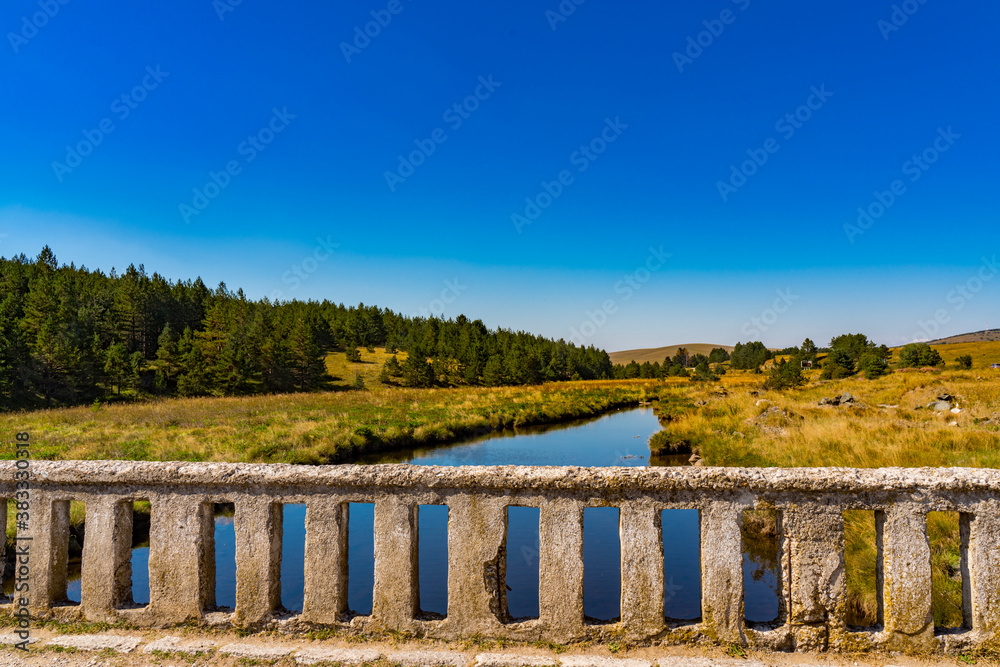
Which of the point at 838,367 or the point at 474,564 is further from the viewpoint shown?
the point at 838,367

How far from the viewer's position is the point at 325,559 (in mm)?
5547

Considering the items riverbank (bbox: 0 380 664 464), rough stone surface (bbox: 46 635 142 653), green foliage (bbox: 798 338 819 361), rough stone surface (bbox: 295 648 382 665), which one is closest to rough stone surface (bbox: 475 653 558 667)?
rough stone surface (bbox: 295 648 382 665)

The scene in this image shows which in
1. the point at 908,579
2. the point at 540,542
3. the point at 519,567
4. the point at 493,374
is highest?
the point at 540,542

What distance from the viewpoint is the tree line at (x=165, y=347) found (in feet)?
153

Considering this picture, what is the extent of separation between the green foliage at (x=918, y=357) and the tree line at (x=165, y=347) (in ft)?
146

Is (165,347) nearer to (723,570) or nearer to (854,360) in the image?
(723,570)

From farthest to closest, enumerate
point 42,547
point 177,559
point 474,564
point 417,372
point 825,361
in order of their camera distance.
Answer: point 417,372 < point 825,361 < point 42,547 < point 177,559 < point 474,564

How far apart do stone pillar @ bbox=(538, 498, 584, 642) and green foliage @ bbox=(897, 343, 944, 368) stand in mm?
59588

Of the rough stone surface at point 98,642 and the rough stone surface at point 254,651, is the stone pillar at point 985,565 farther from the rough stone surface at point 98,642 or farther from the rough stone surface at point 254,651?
the rough stone surface at point 98,642

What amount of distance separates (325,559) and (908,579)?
5.62 meters

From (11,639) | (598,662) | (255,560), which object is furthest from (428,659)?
(11,639)

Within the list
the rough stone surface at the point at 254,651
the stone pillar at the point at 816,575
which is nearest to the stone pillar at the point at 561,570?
the stone pillar at the point at 816,575

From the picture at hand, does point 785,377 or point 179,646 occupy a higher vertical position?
point 785,377

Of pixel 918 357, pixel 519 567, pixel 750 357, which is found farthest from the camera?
pixel 750 357
